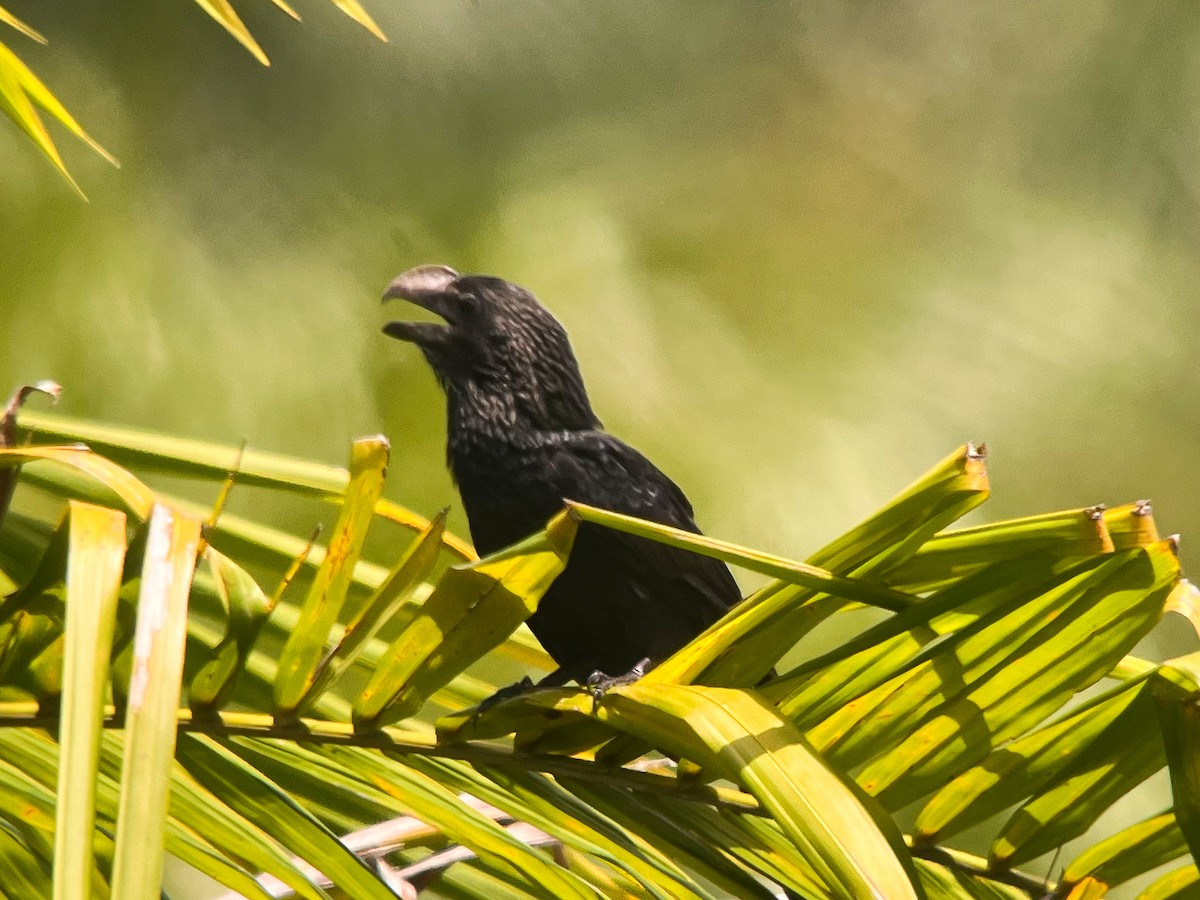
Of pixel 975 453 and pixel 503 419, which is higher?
pixel 503 419

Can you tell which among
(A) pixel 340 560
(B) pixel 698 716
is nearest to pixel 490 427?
(A) pixel 340 560

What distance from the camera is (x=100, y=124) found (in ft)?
13.4

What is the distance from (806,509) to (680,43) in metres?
1.71

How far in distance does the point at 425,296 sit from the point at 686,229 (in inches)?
94.9

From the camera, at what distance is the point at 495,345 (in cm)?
204

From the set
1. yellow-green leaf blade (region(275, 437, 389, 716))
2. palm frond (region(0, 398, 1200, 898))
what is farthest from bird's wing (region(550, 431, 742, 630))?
yellow-green leaf blade (region(275, 437, 389, 716))

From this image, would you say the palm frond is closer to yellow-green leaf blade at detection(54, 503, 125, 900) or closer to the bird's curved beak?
yellow-green leaf blade at detection(54, 503, 125, 900)

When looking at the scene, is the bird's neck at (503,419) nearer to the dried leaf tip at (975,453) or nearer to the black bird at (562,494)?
the black bird at (562,494)

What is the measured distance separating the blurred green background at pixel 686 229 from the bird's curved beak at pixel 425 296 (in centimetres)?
184

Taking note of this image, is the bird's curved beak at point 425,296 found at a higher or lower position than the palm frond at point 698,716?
higher

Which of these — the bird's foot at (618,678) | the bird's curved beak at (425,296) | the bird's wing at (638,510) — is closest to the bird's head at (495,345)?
the bird's curved beak at (425,296)

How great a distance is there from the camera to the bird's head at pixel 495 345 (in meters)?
1.99

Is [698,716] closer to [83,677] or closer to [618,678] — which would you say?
[83,677]

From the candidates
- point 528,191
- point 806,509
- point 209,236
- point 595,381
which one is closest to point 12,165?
point 209,236
